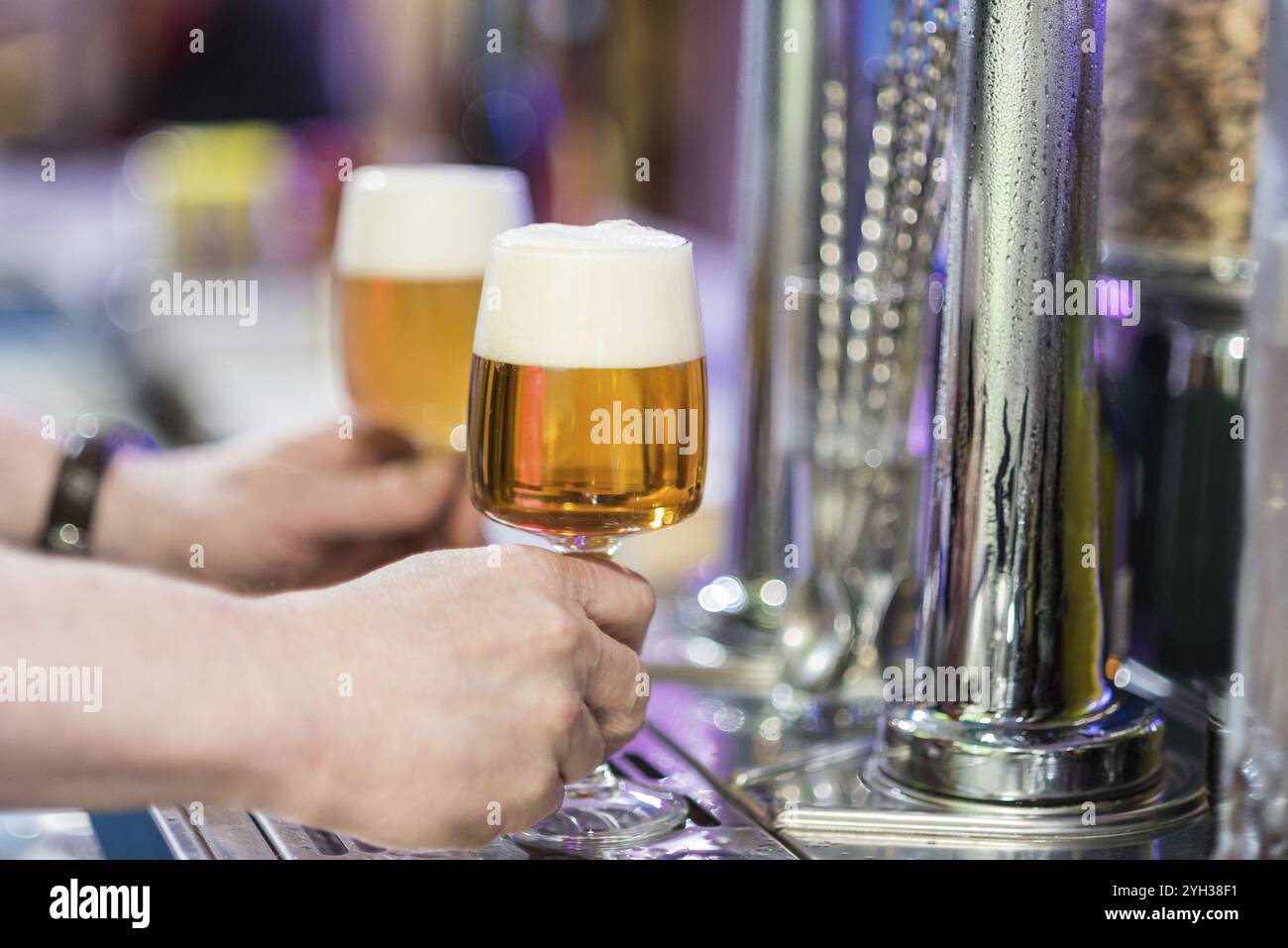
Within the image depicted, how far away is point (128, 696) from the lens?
725 millimetres

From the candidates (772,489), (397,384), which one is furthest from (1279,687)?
(397,384)

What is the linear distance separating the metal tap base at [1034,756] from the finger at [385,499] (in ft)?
1.74

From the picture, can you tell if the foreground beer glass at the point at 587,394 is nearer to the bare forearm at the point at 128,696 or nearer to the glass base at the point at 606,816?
the glass base at the point at 606,816

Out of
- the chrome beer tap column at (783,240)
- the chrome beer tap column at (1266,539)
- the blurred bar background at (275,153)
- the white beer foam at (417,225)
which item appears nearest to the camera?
the chrome beer tap column at (1266,539)

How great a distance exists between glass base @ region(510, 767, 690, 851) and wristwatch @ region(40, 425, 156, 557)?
2.03 ft

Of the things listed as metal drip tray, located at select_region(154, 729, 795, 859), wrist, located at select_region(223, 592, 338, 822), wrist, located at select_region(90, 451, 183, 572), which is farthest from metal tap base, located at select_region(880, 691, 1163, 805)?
wrist, located at select_region(90, 451, 183, 572)

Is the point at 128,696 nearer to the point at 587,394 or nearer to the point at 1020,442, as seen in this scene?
the point at 587,394

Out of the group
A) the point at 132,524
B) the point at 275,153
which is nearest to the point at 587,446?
the point at 132,524

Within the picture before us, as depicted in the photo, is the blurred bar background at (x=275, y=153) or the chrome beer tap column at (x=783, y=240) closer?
the chrome beer tap column at (x=783, y=240)

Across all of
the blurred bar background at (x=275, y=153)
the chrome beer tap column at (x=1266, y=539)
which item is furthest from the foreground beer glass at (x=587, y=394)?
the blurred bar background at (x=275, y=153)

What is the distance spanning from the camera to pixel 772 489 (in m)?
1.24

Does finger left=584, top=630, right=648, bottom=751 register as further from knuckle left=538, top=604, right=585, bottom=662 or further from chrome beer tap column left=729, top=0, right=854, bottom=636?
chrome beer tap column left=729, top=0, right=854, bottom=636

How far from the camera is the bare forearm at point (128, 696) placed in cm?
72

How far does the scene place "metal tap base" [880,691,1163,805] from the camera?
35.1 inches
